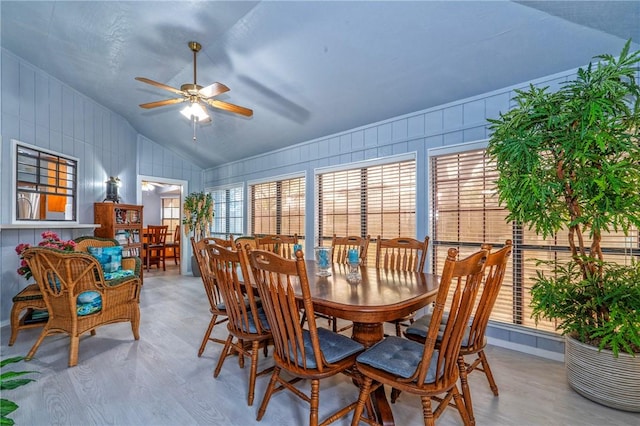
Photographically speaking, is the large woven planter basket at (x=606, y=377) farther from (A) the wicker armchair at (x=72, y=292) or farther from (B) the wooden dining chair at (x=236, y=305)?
(A) the wicker armchair at (x=72, y=292)

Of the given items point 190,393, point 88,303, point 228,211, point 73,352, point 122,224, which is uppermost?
point 228,211

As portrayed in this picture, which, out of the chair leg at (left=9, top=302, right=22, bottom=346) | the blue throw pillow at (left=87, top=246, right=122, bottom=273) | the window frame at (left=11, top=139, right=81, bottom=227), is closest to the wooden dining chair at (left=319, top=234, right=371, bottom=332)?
the blue throw pillow at (left=87, top=246, right=122, bottom=273)

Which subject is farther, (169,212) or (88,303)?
(169,212)

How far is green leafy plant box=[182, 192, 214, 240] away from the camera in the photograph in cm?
648

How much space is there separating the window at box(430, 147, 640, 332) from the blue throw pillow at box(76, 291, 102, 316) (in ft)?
11.3

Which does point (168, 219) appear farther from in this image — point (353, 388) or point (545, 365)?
point (545, 365)

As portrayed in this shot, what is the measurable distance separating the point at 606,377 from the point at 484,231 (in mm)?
1470

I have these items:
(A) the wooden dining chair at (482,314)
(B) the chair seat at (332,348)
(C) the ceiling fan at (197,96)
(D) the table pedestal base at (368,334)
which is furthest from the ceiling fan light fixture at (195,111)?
(A) the wooden dining chair at (482,314)

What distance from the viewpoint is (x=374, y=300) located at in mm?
1771

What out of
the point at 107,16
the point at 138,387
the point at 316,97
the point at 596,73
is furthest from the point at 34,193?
the point at 596,73

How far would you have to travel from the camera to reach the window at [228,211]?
6455mm

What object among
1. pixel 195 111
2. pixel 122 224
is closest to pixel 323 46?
pixel 195 111

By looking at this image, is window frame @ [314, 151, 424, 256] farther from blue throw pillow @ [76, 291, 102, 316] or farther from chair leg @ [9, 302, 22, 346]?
chair leg @ [9, 302, 22, 346]

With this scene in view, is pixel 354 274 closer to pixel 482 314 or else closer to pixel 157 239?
pixel 482 314
